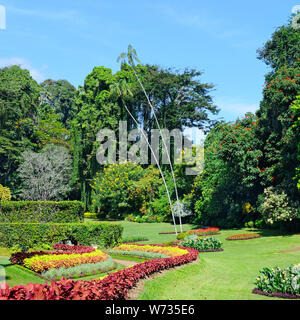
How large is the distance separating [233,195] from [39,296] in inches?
1007

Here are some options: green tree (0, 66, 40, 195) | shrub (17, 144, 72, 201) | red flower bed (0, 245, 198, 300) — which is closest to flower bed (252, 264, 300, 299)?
red flower bed (0, 245, 198, 300)

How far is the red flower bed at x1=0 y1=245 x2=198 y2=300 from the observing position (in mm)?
6305

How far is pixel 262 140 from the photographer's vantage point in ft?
88.5

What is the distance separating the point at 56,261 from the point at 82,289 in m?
6.41

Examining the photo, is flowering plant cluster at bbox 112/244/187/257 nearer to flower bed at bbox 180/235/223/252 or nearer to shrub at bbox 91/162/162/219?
flower bed at bbox 180/235/223/252

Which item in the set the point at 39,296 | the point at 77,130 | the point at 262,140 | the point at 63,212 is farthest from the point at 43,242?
the point at 77,130

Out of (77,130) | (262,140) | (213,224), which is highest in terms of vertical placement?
(77,130)

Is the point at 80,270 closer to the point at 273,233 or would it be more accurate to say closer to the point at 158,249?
the point at 158,249

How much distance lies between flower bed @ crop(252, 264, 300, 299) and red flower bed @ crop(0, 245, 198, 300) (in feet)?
10.4

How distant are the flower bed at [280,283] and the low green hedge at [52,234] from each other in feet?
34.8

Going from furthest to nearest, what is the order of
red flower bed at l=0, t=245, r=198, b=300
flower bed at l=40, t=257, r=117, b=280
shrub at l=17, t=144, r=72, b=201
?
shrub at l=17, t=144, r=72, b=201 < flower bed at l=40, t=257, r=117, b=280 < red flower bed at l=0, t=245, r=198, b=300

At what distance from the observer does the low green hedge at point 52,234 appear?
18641 mm

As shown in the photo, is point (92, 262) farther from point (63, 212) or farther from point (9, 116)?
point (9, 116)

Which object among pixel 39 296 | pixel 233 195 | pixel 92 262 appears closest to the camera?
pixel 39 296
